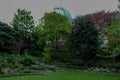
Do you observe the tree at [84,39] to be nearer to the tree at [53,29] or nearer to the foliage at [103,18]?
the tree at [53,29]

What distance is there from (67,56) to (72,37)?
11.3 feet

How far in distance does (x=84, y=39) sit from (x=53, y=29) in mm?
4256

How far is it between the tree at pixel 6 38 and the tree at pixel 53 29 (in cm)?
409

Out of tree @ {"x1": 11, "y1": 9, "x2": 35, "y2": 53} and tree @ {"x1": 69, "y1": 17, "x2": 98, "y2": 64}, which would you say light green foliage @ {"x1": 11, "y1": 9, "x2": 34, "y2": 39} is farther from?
tree @ {"x1": 69, "y1": 17, "x2": 98, "y2": 64}

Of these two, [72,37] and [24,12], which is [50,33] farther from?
[24,12]

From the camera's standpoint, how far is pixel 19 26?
36.9 metres

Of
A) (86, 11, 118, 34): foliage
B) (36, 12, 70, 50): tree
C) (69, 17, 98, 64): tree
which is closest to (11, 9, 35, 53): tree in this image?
(36, 12, 70, 50): tree

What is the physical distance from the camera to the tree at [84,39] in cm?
2744

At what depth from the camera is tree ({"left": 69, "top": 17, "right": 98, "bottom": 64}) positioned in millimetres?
27438

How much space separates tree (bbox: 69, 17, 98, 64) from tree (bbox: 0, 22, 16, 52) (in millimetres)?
8392

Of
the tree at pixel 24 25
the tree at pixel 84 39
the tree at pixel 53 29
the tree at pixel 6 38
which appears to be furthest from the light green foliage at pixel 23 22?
the tree at pixel 84 39

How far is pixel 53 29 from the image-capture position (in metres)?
30.3

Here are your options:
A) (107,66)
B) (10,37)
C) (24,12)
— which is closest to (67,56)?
(107,66)

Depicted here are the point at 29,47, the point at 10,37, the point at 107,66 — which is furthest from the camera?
the point at 29,47
